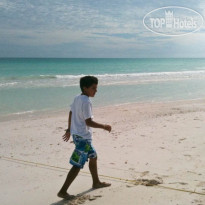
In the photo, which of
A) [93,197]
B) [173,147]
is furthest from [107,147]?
[93,197]

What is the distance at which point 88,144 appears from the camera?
10.8 feet

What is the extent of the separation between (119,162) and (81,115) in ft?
5.36

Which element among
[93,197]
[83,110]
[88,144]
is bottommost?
[93,197]

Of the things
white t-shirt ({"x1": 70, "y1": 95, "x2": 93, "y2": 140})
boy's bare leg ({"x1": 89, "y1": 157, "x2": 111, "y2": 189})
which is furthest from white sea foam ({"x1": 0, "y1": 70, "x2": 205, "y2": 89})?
white t-shirt ({"x1": 70, "y1": 95, "x2": 93, "y2": 140})

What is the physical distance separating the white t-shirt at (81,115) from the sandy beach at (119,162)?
734 mm

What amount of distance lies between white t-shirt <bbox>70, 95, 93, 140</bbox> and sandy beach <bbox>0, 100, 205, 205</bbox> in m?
0.73

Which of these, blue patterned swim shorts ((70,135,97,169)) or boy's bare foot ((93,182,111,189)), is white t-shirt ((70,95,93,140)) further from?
boy's bare foot ((93,182,111,189))

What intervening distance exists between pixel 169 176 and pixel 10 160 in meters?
2.47

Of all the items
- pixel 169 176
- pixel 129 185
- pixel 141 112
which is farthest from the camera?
pixel 141 112

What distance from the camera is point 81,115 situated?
127 inches

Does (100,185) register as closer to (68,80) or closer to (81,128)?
(81,128)

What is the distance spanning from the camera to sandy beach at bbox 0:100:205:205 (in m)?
3.37

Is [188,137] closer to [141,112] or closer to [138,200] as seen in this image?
[138,200]

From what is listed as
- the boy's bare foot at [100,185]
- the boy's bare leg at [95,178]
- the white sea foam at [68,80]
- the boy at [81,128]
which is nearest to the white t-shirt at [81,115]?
the boy at [81,128]
